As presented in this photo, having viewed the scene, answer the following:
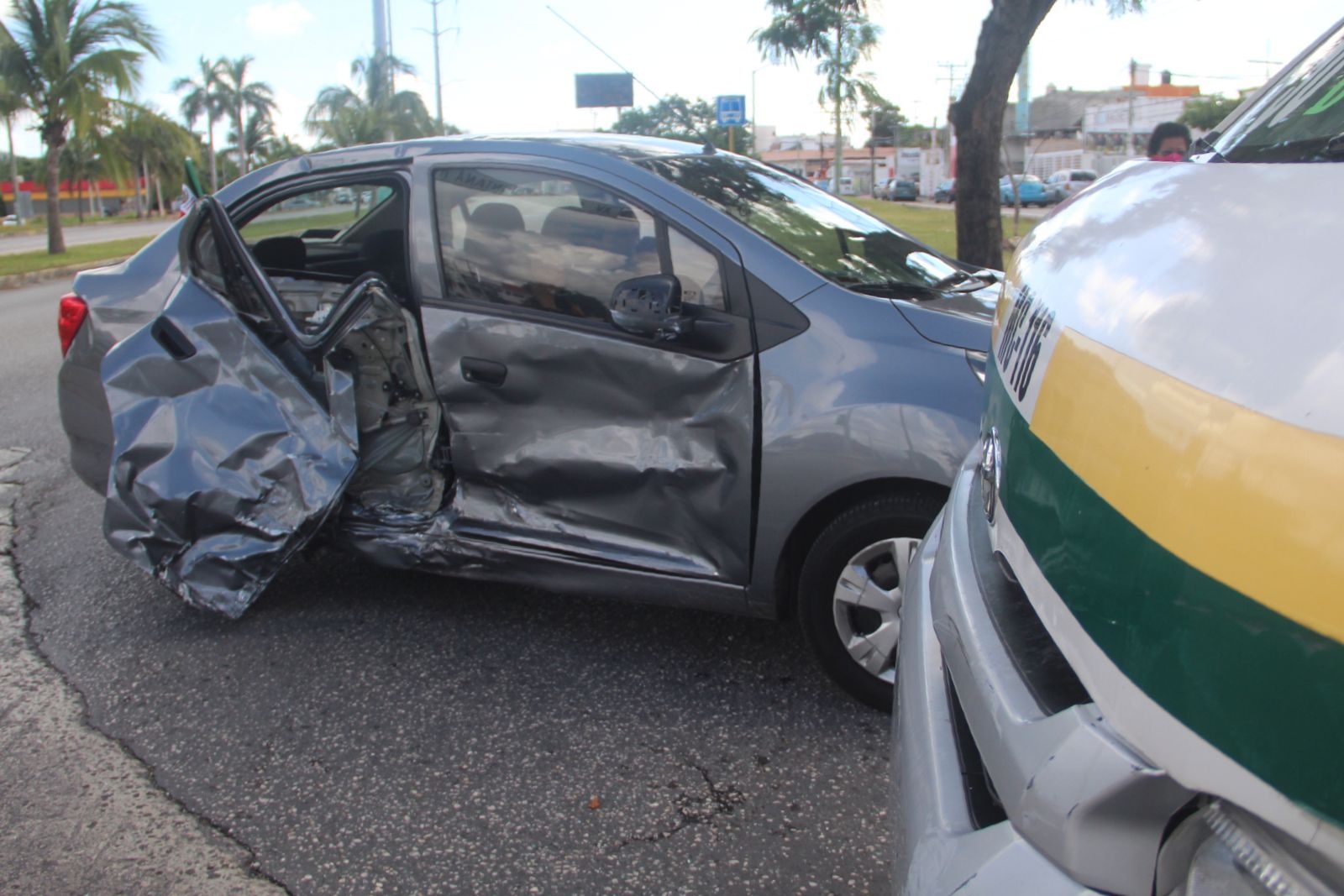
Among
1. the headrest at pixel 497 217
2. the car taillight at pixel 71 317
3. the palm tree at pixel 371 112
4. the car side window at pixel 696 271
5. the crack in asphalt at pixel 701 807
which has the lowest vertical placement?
the crack in asphalt at pixel 701 807

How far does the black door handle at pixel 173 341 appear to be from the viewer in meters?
3.73

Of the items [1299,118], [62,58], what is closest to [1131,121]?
Result: [62,58]

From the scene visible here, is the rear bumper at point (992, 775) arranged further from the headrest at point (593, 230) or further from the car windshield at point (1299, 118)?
the headrest at point (593, 230)

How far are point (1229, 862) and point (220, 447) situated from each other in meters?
3.39

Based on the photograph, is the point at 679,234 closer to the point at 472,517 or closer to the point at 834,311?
the point at 834,311

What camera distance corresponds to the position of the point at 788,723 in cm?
313

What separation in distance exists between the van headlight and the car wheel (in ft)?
6.37

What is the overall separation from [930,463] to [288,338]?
2246mm

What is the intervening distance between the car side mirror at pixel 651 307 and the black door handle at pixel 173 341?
1.56 m

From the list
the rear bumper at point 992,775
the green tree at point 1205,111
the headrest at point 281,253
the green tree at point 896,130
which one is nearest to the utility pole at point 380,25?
the headrest at point 281,253

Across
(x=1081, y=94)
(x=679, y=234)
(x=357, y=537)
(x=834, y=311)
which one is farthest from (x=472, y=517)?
(x=1081, y=94)

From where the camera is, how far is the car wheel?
2994mm

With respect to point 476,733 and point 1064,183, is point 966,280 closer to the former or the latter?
point 476,733

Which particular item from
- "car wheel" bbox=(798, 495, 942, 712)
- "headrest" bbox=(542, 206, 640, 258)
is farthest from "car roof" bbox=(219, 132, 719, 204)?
"car wheel" bbox=(798, 495, 942, 712)
